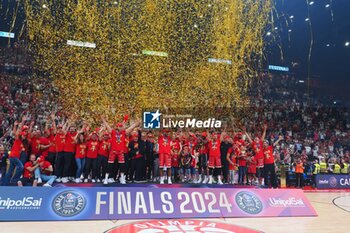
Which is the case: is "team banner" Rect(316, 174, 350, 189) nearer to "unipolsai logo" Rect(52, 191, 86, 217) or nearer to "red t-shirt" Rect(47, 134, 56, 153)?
"red t-shirt" Rect(47, 134, 56, 153)

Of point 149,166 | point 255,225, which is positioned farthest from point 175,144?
point 255,225

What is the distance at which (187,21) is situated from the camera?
1527 centimetres

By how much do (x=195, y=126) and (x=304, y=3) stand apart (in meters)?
11.2

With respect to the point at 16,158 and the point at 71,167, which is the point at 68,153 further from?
the point at 16,158

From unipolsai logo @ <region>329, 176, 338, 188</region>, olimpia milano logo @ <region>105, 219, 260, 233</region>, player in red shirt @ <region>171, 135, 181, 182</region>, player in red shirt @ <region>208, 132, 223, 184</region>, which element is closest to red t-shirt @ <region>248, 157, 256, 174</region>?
player in red shirt @ <region>208, 132, 223, 184</region>

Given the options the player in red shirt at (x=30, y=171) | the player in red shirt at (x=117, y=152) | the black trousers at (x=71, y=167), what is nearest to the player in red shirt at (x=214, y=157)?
the player in red shirt at (x=117, y=152)

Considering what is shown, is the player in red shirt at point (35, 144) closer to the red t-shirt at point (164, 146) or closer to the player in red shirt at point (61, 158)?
the player in red shirt at point (61, 158)

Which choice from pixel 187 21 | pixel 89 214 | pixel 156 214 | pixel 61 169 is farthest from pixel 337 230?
pixel 187 21

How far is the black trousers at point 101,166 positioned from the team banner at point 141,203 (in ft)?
7.75

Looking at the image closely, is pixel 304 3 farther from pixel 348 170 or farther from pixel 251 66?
pixel 348 170

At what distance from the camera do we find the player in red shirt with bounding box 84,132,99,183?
293 inches

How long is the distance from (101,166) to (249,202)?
3.78m

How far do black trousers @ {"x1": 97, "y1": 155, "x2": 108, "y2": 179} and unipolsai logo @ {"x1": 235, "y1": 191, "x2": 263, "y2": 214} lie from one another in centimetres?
344

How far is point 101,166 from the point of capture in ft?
25.3
